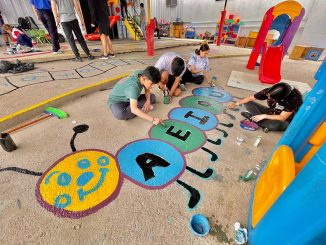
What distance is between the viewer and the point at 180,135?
180cm

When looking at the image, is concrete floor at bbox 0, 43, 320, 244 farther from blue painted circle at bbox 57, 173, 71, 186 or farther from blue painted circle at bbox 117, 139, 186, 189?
blue painted circle at bbox 57, 173, 71, 186

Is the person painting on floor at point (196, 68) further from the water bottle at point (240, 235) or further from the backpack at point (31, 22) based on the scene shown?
the backpack at point (31, 22)

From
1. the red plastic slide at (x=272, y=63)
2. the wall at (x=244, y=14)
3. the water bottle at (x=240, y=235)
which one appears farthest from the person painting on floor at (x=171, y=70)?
the wall at (x=244, y=14)

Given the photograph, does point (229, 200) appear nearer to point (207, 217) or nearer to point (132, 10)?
point (207, 217)

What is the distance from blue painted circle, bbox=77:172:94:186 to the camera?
4.06ft

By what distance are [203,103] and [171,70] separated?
0.70m

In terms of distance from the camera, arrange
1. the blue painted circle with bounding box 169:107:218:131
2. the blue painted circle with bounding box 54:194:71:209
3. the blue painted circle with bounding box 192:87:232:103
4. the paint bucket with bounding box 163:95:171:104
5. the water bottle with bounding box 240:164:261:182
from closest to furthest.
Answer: the blue painted circle with bounding box 54:194:71:209 → the water bottle with bounding box 240:164:261:182 → the blue painted circle with bounding box 169:107:218:131 → the paint bucket with bounding box 163:95:171:104 → the blue painted circle with bounding box 192:87:232:103

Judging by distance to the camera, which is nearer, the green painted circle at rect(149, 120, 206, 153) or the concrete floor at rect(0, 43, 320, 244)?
the concrete floor at rect(0, 43, 320, 244)

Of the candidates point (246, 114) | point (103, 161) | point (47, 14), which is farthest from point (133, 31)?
point (103, 161)

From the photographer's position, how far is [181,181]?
131cm

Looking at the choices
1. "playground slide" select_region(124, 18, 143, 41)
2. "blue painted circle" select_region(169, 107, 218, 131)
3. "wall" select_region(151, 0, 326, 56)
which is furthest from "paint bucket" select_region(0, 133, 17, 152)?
"wall" select_region(151, 0, 326, 56)

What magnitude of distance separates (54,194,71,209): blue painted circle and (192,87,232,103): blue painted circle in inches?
91.6

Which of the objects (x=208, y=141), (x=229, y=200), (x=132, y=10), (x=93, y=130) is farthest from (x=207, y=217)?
(x=132, y=10)

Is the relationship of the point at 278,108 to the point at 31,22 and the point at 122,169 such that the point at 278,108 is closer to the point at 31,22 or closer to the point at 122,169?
the point at 122,169
